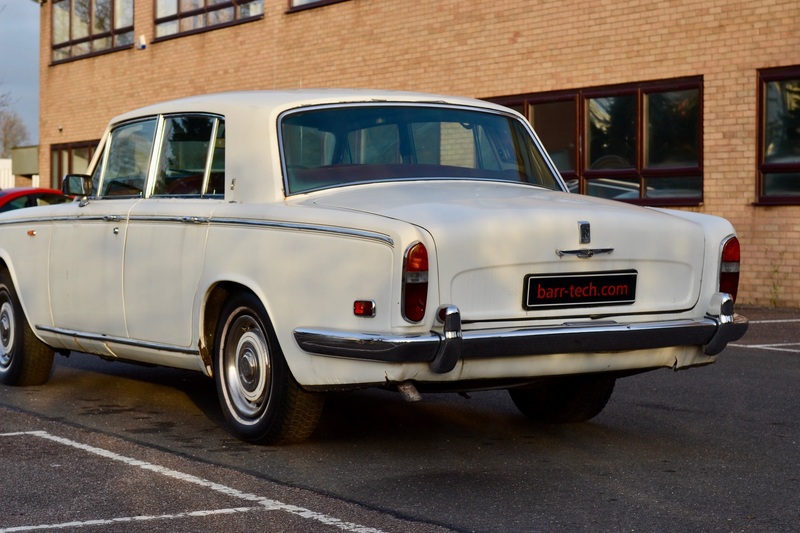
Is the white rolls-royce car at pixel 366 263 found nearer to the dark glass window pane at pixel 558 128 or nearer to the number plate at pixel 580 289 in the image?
the number plate at pixel 580 289

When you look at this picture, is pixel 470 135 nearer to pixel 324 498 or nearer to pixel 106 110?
pixel 324 498

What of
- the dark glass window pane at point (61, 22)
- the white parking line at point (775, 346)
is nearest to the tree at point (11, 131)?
the dark glass window pane at point (61, 22)

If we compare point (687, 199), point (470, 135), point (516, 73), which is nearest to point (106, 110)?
point (516, 73)

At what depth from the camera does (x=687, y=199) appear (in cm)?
1666

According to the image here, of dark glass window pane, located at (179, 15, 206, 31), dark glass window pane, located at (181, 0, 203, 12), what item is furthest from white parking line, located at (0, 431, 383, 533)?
dark glass window pane, located at (181, 0, 203, 12)

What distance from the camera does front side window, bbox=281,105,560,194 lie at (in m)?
6.56

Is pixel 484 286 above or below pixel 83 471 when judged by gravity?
above

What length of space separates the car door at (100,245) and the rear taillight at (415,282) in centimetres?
232

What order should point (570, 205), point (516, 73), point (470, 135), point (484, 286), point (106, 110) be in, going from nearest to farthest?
1. point (484, 286)
2. point (570, 205)
3. point (470, 135)
4. point (516, 73)
5. point (106, 110)

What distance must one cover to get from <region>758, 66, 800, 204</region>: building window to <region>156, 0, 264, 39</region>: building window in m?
10.8

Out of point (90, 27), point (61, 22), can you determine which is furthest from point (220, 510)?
point (61, 22)

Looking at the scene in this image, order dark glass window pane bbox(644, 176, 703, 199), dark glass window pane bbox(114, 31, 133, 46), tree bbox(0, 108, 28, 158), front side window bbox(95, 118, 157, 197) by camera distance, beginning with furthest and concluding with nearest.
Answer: tree bbox(0, 108, 28, 158)
dark glass window pane bbox(114, 31, 133, 46)
dark glass window pane bbox(644, 176, 703, 199)
front side window bbox(95, 118, 157, 197)

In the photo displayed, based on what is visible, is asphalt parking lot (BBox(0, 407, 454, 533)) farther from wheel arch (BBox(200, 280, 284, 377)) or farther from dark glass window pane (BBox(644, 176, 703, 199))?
dark glass window pane (BBox(644, 176, 703, 199))

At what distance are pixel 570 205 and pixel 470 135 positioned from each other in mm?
1287
